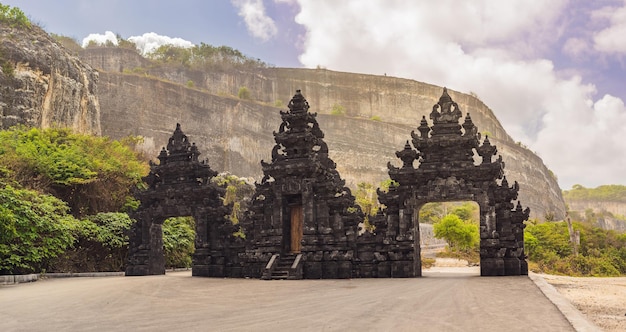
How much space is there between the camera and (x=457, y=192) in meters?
19.8

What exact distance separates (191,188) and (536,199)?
11000 centimetres

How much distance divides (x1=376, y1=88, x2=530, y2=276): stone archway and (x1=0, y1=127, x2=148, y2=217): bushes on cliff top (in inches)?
557

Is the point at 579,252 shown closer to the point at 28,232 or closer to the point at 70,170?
the point at 70,170

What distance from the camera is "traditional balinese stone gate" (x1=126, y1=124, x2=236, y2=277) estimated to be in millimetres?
22359

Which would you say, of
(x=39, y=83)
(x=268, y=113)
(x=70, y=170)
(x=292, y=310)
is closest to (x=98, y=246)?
(x=70, y=170)

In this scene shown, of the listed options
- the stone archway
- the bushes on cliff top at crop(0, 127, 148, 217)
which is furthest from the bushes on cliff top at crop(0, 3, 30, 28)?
the stone archway

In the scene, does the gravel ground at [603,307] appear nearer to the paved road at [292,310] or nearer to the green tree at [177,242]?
the paved road at [292,310]

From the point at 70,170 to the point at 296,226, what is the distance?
12858mm

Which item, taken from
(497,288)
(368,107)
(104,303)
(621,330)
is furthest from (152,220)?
(368,107)

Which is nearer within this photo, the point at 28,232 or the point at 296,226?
the point at 28,232

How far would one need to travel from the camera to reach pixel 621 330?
7.32 m

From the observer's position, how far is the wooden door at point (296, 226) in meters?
21.5

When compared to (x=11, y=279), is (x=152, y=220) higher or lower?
higher

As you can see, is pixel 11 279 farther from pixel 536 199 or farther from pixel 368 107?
pixel 368 107
